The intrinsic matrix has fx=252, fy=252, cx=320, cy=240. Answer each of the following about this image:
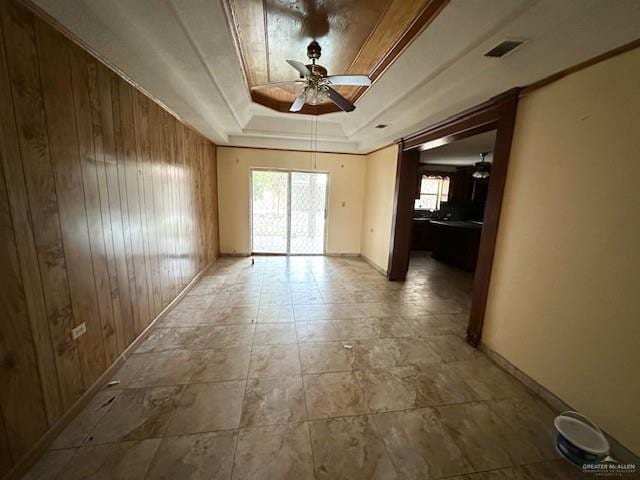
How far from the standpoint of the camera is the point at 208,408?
1.69 metres

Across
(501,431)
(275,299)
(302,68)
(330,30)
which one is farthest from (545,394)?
(330,30)

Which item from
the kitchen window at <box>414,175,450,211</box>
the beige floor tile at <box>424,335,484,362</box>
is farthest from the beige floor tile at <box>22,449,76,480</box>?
the kitchen window at <box>414,175,450,211</box>

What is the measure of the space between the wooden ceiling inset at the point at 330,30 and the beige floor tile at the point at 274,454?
2.57m

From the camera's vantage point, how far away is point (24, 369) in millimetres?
1268

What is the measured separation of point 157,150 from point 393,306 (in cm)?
332

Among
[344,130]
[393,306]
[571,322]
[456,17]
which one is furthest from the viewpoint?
[344,130]

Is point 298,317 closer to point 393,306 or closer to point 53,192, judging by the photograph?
point 393,306

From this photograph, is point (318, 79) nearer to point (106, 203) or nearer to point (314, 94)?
point (314, 94)

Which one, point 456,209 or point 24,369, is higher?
point 456,209

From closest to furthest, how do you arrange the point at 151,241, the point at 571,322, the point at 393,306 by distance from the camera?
1. the point at 571,322
2. the point at 151,241
3. the point at 393,306

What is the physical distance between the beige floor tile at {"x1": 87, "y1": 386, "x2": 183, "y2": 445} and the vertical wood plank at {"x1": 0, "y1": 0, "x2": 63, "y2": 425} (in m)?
0.27

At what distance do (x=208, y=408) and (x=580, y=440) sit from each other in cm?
226

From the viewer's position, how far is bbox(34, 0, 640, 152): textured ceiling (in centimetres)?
129

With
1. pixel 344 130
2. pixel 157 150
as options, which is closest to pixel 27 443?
pixel 157 150
